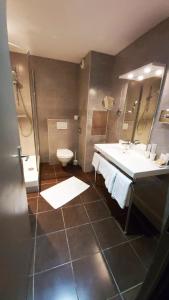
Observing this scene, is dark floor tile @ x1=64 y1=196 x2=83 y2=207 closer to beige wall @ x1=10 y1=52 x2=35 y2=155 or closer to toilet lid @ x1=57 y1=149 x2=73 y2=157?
toilet lid @ x1=57 y1=149 x2=73 y2=157

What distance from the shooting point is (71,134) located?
10.7 ft

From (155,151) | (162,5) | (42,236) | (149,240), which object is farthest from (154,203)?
(162,5)

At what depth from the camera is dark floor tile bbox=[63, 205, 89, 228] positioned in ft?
5.64

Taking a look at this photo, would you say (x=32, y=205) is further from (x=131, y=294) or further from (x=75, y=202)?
(x=131, y=294)

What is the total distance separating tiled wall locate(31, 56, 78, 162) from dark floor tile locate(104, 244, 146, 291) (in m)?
2.41

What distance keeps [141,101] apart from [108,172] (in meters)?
1.17

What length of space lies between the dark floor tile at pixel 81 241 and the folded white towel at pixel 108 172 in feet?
1.89

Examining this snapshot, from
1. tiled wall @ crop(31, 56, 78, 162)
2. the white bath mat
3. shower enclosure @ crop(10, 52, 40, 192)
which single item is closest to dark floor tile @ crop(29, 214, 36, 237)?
the white bath mat

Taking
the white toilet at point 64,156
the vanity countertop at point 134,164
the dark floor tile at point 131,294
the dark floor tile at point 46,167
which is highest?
the vanity countertop at point 134,164

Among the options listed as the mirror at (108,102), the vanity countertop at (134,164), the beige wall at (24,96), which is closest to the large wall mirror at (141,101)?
the vanity countertop at (134,164)

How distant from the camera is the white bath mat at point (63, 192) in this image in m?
2.07

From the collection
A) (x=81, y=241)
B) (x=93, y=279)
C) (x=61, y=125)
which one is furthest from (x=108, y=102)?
(x=93, y=279)

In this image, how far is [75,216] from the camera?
1817mm

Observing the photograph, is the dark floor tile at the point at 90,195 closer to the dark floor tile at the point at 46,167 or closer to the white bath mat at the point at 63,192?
the white bath mat at the point at 63,192
